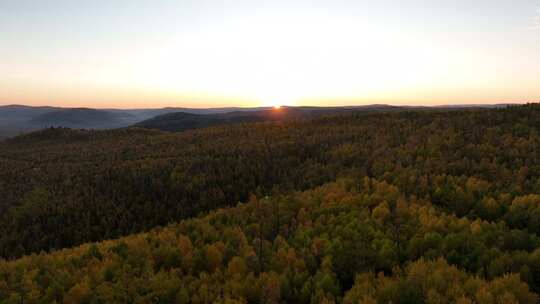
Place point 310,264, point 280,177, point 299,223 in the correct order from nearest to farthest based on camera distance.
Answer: point 310,264, point 299,223, point 280,177

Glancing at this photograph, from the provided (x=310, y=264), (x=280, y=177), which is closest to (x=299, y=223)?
(x=310, y=264)

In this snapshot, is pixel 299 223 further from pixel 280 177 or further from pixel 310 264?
pixel 280 177

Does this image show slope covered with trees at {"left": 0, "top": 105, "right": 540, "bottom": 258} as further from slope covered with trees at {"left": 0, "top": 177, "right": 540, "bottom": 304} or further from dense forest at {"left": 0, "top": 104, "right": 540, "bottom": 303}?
slope covered with trees at {"left": 0, "top": 177, "right": 540, "bottom": 304}

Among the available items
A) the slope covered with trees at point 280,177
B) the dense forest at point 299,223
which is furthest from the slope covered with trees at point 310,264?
the slope covered with trees at point 280,177

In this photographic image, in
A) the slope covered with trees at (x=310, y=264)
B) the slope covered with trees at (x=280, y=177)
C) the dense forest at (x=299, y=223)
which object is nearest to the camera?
the slope covered with trees at (x=310, y=264)

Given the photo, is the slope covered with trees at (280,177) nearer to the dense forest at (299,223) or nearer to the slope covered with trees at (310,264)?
the dense forest at (299,223)

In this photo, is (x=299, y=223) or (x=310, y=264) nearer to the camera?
(x=310, y=264)

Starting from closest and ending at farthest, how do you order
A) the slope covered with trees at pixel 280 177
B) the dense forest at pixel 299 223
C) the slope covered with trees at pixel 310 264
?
1. the slope covered with trees at pixel 310 264
2. the dense forest at pixel 299 223
3. the slope covered with trees at pixel 280 177
